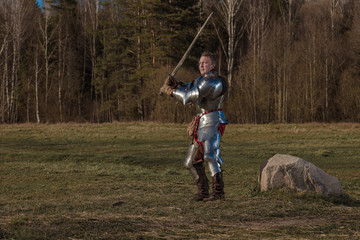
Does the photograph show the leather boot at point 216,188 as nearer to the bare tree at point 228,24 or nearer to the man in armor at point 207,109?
the man in armor at point 207,109

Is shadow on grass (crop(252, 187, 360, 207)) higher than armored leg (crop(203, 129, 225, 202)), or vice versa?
armored leg (crop(203, 129, 225, 202))

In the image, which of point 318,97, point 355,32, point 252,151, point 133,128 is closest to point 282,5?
point 355,32

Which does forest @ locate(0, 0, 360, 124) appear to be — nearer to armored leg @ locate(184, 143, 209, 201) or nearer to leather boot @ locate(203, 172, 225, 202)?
armored leg @ locate(184, 143, 209, 201)

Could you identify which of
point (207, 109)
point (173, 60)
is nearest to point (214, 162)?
point (207, 109)

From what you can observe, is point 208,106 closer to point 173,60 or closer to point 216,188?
point 216,188

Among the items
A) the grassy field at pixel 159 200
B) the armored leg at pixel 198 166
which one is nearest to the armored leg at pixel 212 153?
the armored leg at pixel 198 166

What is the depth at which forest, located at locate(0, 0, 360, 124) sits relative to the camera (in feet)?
130

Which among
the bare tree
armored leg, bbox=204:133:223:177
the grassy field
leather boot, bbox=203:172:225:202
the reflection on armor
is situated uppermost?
the bare tree

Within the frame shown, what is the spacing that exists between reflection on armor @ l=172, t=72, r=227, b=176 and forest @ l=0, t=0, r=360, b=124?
92.5 feet

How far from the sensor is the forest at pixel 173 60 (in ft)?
130

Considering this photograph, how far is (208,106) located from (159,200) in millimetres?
1877

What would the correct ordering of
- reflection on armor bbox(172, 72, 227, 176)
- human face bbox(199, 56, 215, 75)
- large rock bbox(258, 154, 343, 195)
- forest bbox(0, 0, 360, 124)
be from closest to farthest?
reflection on armor bbox(172, 72, 227, 176) → human face bbox(199, 56, 215, 75) → large rock bbox(258, 154, 343, 195) → forest bbox(0, 0, 360, 124)

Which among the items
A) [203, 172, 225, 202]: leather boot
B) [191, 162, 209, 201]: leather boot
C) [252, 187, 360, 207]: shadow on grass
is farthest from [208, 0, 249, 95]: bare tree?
[203, 172, 225, 202]: leather boot

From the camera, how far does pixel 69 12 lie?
5522 centimetres
